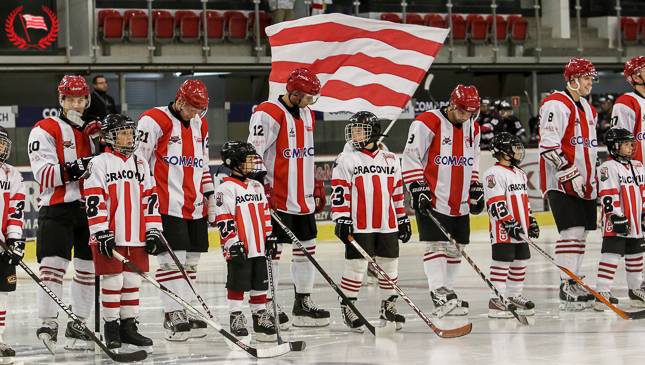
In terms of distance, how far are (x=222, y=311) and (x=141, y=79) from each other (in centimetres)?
882

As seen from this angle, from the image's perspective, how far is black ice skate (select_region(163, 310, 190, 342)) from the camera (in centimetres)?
834

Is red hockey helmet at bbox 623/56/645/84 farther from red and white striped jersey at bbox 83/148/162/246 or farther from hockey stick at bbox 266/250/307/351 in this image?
red and white striped jersey at bbox 83/148/162/246

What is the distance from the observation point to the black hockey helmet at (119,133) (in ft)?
25.1

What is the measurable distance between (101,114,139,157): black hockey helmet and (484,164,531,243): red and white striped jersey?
2.81 meters

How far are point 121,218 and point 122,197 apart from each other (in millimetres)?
126

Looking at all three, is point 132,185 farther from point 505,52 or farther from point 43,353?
point 505,52

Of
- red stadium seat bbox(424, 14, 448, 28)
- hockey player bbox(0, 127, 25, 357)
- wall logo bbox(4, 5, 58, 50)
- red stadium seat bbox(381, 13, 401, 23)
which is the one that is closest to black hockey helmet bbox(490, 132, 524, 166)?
hockey player bbox(0, 127, 25, 357)

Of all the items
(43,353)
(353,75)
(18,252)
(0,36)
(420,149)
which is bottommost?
(43,353)

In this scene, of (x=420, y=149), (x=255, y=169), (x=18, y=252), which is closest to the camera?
(x=18, y=252)

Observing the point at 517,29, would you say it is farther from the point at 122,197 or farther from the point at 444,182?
the point at 122,197

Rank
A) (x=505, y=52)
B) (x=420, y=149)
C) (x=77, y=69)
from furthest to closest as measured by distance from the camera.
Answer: (x=505, y=52), (x=77, y=69), (x=420, y=149)

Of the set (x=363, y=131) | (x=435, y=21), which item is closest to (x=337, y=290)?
(x=363, y=131)

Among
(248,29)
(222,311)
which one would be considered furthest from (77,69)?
(222,311)

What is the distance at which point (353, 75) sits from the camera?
1120 cm
